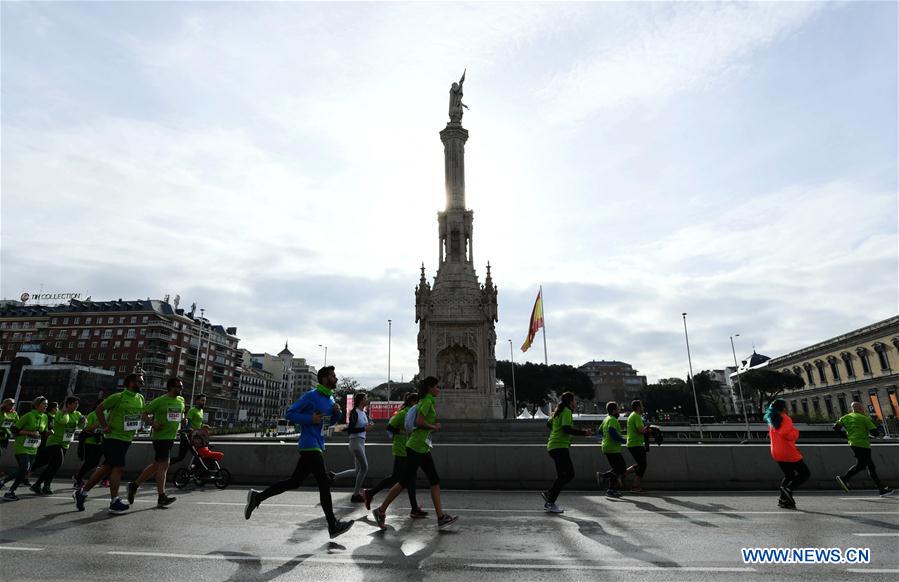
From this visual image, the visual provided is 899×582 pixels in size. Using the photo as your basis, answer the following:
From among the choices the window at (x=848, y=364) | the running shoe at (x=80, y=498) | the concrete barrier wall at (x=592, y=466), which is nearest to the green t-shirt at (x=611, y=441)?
the concrete barrier wall at (x=592, y=466)

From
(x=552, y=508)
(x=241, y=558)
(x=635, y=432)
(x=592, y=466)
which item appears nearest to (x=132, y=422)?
(x=241, y=558)

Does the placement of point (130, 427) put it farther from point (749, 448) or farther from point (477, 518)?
point (749, 448)

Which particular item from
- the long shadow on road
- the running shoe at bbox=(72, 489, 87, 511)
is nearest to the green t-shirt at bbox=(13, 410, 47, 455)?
the running shoe at bbox=(72, 489, 87, 511)

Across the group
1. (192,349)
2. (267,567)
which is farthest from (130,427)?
(192,349)

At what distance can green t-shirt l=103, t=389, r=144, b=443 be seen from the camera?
27.2ft

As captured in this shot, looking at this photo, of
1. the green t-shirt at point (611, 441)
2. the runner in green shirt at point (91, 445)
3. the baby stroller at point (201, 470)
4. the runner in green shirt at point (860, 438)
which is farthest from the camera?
the baby stroller at point (201, 470)

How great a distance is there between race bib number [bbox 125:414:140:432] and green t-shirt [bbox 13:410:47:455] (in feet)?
11.5

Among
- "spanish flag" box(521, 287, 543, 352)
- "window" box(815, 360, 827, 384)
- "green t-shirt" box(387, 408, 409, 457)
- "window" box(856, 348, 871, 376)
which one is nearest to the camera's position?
"green t-shirt" box(387, 408, 409, 457)

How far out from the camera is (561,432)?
836cm

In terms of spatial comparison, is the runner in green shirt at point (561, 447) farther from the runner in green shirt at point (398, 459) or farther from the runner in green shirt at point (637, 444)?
the runner in green shirt at point (637, 444)

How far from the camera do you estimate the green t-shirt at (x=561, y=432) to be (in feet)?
27.3

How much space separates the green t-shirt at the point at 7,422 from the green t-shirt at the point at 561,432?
468 inches

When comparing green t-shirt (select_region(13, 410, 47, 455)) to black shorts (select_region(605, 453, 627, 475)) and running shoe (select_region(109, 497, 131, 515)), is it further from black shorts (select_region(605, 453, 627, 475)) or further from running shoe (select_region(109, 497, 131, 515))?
black shorts (select_region(605, 453, 627, 475))

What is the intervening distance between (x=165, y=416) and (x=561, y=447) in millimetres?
7008
